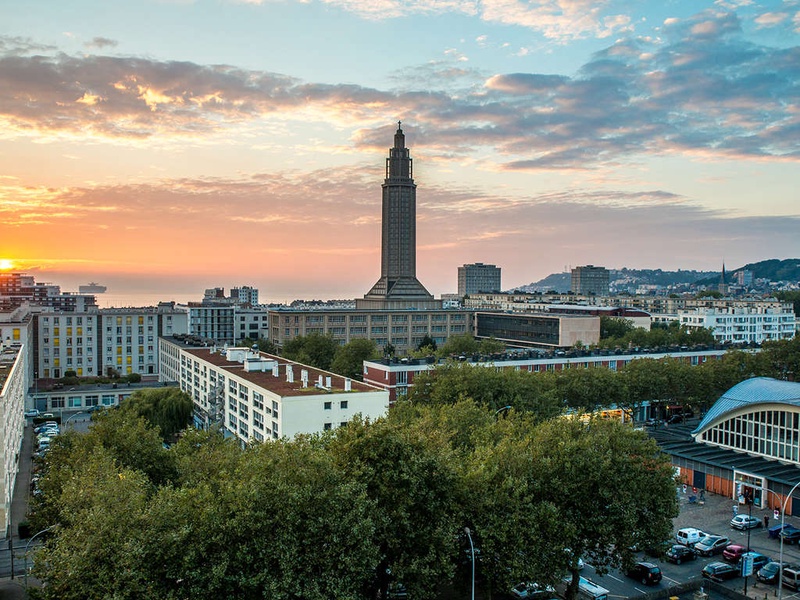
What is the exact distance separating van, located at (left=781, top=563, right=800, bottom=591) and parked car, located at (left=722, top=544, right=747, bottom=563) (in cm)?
275

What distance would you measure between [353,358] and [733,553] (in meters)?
62.3

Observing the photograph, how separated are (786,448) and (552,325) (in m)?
67.1

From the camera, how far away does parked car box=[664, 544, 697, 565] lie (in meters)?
37.5

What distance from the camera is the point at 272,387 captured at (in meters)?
52.6

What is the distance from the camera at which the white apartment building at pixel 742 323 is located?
439 feet

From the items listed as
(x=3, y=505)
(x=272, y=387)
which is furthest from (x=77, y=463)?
(x=272, y=387)

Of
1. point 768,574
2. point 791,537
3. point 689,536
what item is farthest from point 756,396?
point 768,574

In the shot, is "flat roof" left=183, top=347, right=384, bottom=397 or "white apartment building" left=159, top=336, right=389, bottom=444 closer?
"white apartment building" left=159, top=336, right=389, bottom=444

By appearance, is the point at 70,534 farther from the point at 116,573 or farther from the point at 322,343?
the point at 322,343

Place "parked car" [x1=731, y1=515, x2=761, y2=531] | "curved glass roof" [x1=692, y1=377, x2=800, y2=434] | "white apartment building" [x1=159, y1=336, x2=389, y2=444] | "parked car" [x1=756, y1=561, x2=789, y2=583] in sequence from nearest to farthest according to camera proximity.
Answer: "parked car" [x1=756, y1=561, x2=789, y2=583] < "parked car" [x1=731, y1=515, x2=761, y2=531] < "white apartment building" [x1=159, y1=336, x2=389, y2=444] < "curved glass roof" [x1=692, y1=377, x2=800, y2=434]

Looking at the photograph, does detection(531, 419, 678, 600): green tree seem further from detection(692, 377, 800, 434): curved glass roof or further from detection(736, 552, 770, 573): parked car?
detection(692, 377, 800, 434): curved glass roof

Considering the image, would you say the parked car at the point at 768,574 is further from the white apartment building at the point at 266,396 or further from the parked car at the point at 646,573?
the white apartment building at the point at 266,396

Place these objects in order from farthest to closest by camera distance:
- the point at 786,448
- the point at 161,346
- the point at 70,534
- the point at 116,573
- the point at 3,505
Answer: the point at 161,346 → the point at 786,448 → the point at 3,505 → the point at 70,534 → the point at 116,573

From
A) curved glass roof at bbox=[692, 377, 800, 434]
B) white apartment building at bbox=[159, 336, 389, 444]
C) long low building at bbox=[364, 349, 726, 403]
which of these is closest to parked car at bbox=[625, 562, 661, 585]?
white apartment building at bbox=[159, 336, 389, 444]
